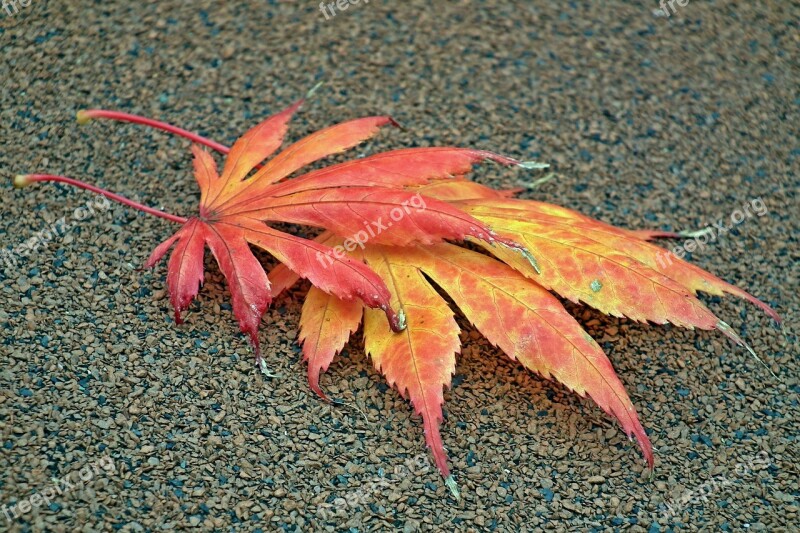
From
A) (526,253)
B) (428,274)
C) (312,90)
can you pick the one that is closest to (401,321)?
(428,274)

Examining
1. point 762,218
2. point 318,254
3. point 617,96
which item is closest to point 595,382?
point 318,254

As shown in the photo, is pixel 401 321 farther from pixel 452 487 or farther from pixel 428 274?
pixel 452 487

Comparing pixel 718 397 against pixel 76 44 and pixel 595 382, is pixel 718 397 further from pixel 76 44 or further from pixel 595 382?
pixel 76 44
